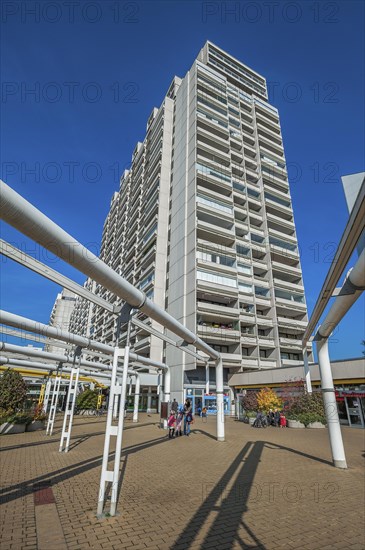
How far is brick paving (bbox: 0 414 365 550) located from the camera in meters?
4.60

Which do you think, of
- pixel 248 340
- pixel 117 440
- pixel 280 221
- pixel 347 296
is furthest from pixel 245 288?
pixel 117 440

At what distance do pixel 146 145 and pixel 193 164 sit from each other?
24.1 metres

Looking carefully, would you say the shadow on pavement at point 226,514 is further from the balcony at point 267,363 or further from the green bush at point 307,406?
the balcony at point 267,363

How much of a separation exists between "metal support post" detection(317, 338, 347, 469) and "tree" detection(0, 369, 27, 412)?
60.1 ft

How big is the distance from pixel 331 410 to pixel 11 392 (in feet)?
61.9

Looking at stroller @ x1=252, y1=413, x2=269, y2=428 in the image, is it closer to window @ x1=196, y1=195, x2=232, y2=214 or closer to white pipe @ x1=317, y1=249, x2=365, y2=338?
white pipe @ x1=317, y1=249, x2=365, y2=338

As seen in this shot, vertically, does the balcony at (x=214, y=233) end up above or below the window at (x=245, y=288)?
above

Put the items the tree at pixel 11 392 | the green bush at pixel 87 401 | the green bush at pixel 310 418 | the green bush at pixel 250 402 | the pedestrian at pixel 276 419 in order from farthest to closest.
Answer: the green bush at pixel 87 401
the green bush at pixel 250 402
the pedestrian at pixel 276 419
the green bush at pixel 310 418
the tree at pixel 11 392

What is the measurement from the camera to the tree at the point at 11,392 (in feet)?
61.3

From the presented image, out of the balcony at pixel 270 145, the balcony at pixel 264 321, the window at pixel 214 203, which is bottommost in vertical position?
the balcony at pixel 264 321

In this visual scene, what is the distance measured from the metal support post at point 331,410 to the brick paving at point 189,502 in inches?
19.8

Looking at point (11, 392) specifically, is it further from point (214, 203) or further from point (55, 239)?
point (214, 203)

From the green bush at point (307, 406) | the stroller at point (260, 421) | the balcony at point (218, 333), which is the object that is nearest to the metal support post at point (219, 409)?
the stroller at point (260, 421)

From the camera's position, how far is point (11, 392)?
750 inches
